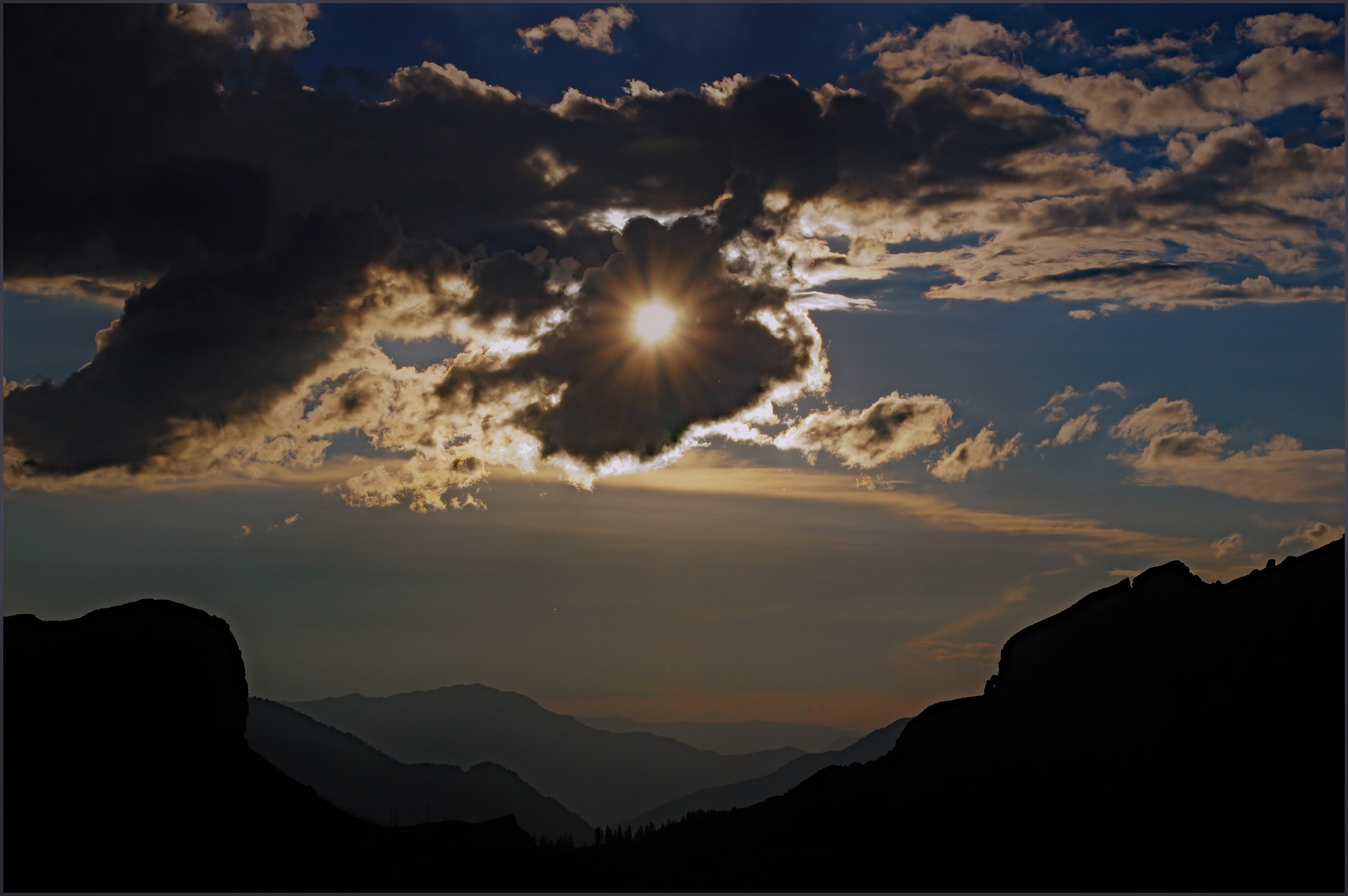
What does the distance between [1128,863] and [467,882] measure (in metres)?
127

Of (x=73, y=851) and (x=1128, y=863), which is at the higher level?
(x=1128, y=863)

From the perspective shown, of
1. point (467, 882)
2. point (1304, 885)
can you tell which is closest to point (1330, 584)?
point (1304, 885)

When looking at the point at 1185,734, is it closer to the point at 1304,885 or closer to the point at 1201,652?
the point at 1201,652

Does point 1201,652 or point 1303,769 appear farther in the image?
point 1201,652

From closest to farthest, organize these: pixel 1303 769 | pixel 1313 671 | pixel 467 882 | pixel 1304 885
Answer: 1. pixel 1304 885
2. pixel 1303 769
3. pixel 1313 671
4. pixel 467 882

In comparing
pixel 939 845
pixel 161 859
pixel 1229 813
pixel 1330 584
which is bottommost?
pixel 161 859

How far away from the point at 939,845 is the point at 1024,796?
20931 millimetres

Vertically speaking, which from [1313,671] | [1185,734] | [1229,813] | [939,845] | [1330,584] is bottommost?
[939,845]

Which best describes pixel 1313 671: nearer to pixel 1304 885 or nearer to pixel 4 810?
pixel 1304 885

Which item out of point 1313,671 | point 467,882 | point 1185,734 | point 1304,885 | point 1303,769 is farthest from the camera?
point 467,882

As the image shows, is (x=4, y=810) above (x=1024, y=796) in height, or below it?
below

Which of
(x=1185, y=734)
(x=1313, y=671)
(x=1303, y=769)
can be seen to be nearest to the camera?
(x=1303, y=769)

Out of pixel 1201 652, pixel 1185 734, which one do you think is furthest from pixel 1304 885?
pixel 1201 652

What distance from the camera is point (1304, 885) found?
14112 centimetres
